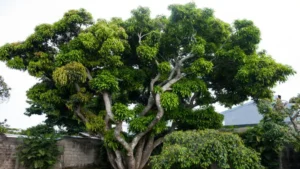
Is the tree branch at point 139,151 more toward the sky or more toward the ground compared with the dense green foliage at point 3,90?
more toward the ground

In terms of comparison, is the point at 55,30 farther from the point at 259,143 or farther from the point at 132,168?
the point at 259,143

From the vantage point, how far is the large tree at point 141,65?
257 inches

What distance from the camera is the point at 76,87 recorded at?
6.76 m

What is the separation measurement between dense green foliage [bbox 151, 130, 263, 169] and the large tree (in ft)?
4.48

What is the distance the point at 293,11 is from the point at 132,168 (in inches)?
263

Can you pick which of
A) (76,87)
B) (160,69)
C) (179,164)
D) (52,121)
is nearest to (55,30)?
(76,87)

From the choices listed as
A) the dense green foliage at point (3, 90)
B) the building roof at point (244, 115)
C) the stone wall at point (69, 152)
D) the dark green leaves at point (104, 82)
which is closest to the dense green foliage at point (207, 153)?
the dark green leaves at point (104, 82)

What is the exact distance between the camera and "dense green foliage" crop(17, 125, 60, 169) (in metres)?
6.52

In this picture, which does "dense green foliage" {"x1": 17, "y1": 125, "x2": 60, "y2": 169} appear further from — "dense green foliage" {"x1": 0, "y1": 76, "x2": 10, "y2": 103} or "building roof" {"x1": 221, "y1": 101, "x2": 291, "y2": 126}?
"building roof" {"x1": 221, "y1": 101, "x2": 291, "y2": 126}

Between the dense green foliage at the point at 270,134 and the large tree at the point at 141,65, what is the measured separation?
23.5 inches

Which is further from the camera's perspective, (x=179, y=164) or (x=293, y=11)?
(x=293, y=11)

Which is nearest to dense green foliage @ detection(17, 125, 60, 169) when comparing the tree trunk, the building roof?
the tree trunk

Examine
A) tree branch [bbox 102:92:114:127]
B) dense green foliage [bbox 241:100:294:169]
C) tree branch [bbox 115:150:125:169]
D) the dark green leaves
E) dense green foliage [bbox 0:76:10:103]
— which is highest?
dense green foliage [bbox 0:76:10:103]

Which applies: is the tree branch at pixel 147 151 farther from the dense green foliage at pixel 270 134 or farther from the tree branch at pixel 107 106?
the dense green foliage at pixel 270 134
